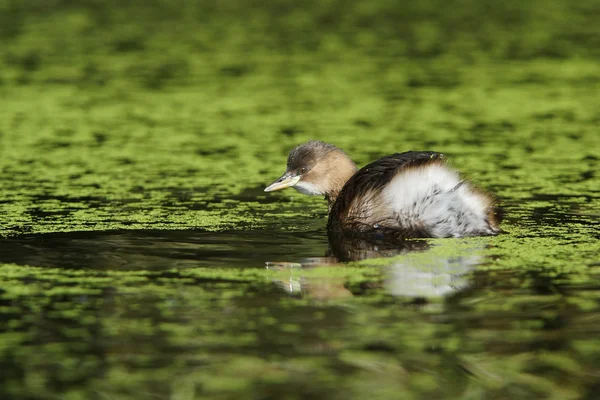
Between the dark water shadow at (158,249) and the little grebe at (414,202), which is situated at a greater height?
the little grebe at (414,202)

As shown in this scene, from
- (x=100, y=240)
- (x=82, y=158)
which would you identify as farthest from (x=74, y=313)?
(x=82, y=158)

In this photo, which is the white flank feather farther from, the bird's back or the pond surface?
the pond surface

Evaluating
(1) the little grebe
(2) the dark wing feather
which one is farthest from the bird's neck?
(1) the little grebe

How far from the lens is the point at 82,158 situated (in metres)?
10.4

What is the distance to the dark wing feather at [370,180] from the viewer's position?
7.00 meters

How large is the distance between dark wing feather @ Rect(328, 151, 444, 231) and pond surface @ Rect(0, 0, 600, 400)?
8.6 inches

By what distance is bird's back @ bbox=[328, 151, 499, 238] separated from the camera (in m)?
6.91

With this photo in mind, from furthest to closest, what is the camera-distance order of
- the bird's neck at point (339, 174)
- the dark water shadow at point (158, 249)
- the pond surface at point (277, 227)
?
the bird's neck at point (339, 174)
the dark water shadow at point (158, 249)
the pond surface at point (277, 227)

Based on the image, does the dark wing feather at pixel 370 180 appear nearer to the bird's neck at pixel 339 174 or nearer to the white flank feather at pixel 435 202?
the white flank feather at pixel 435 202

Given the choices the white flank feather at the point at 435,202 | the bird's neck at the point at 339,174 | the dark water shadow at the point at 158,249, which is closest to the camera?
the dark water shadow at the point at 158,249

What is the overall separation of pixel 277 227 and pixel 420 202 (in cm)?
103

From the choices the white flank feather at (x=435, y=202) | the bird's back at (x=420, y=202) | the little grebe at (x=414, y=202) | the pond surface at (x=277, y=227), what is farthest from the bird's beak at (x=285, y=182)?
the white flank feather at (x=435, y=202)

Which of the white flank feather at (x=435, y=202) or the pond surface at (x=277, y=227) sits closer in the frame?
the pond surface at (x=277, y=227)

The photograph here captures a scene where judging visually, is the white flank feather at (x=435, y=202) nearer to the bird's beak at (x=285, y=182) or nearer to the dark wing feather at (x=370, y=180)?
the dark wing feather at (x=370, y=180)
